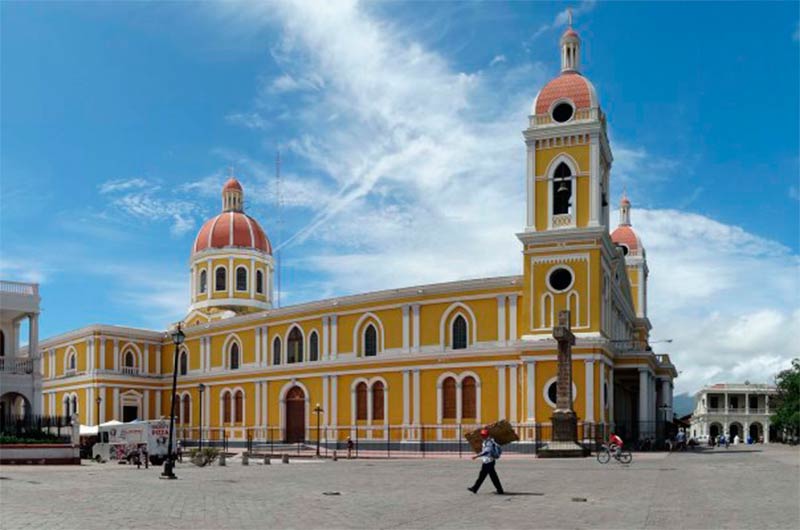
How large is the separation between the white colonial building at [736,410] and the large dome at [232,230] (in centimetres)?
7860

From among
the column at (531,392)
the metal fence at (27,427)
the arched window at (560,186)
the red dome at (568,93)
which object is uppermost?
the red dome at (568,93)

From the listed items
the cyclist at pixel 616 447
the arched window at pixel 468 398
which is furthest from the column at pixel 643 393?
the cyclist at pixel 616 447

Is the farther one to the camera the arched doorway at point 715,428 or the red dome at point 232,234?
the arched doorway at point 715,428

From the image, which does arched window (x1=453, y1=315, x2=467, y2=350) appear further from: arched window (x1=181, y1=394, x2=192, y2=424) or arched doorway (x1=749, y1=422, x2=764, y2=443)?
arched doorway (x1=749, y1=422, x2=764, y2=443)

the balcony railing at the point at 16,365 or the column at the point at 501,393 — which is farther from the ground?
the balcony railing at the point at 16,365

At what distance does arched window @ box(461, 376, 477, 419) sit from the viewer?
156ft

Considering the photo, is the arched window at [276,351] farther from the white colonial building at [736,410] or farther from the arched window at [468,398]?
the white colonial building at [736,410]

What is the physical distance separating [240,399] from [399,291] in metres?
16.7

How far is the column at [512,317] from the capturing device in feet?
152

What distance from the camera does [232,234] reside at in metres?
68.6

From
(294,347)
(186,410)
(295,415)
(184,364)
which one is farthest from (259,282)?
(295,415)

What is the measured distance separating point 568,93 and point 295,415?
1026 inches

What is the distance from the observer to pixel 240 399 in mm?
61500

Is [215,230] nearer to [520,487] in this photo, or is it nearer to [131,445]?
[131,445]
